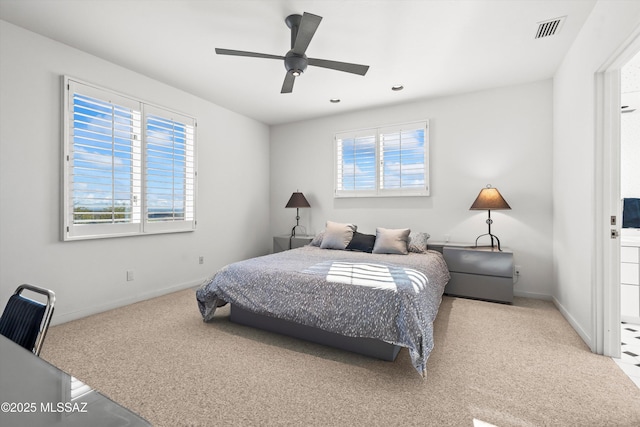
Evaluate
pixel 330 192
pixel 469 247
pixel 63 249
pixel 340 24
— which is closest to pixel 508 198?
pixel 469 247

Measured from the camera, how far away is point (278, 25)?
8.64 ft

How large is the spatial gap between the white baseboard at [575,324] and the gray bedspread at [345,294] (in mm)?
1179

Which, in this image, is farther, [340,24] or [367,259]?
[367,259]

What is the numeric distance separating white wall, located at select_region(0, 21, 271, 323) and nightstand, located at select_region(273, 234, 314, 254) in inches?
35.6

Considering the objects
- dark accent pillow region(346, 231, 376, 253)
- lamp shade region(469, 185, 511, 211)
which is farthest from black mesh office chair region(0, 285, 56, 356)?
lamp shade region(469, 185, 511, 211)

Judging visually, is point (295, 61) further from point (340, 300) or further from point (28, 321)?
point (28, 321)

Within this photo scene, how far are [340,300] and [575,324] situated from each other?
90.8 inches

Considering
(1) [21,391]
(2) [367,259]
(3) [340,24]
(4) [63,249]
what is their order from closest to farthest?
1. (1) [21,391]
2. (3) [340,24]
3. (4) [63,249]
4. (2) [367,259]

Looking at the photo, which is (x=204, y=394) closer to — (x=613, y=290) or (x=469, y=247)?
(x=613, y=290)

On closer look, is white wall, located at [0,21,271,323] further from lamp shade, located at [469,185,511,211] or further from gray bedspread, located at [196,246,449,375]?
lamp shade, located at [469,185,511,211]

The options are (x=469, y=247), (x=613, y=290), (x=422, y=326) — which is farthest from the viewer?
(x=469, y=247)

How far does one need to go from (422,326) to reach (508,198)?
2.77 m

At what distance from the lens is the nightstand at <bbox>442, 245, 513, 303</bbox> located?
Result: 3.51 m

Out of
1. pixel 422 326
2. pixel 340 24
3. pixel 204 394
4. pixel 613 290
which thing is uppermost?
pixel 340 24
